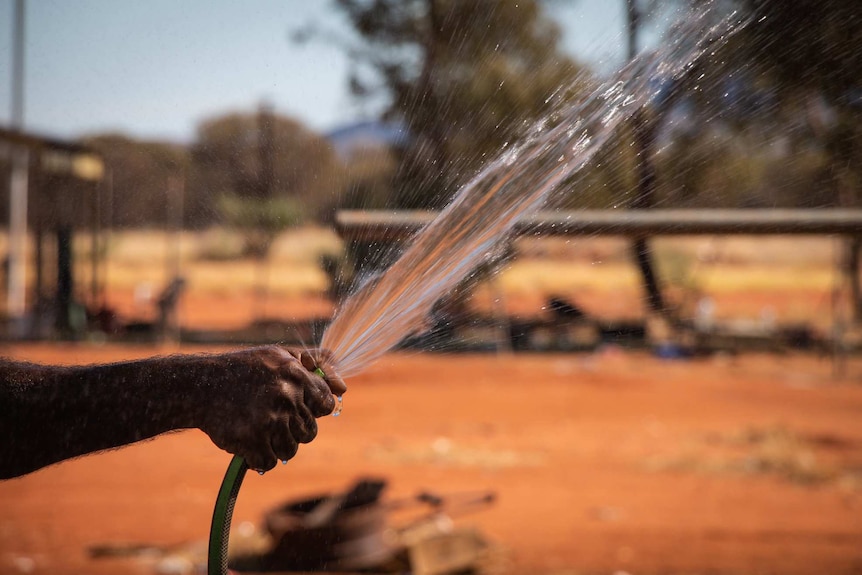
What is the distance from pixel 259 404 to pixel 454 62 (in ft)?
22.0

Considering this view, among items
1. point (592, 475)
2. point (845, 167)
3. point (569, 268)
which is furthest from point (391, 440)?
point (569, 268)

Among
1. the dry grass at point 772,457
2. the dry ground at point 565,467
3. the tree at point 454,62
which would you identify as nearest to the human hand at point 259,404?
the dry ground at point 565,467

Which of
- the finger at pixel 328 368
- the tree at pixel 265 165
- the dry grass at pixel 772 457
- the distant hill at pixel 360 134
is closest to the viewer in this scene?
the finger at pixel 328 368

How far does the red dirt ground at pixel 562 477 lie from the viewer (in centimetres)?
528

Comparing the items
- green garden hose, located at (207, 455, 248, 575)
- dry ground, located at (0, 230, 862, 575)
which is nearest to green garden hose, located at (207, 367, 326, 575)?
green garden hose, located at (207, 455, 248, 575)

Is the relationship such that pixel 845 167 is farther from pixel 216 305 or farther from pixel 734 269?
pixel 734 269

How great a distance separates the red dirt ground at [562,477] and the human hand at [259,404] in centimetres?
154

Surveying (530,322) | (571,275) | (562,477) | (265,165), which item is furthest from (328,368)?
(571,275)

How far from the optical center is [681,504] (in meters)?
6.31

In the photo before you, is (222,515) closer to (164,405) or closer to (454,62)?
(164,405)

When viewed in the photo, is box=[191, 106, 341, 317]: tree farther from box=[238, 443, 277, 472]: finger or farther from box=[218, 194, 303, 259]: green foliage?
box=[238, 443, 277, 472]: finger

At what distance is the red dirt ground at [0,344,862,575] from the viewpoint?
528 centimetres

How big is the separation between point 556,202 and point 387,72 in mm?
4430

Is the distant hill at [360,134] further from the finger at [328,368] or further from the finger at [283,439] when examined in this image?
the finger at [283,439]
